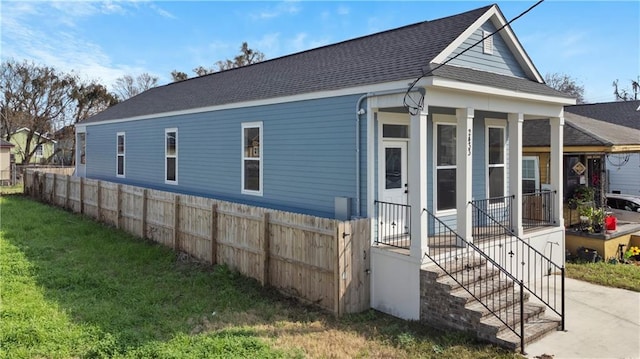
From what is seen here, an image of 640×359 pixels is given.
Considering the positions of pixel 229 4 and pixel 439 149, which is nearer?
pixel 439 149

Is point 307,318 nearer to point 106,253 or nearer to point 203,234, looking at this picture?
point 203,234

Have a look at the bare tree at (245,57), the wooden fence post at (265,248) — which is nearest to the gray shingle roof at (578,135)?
the wooden fence post at (265,248)

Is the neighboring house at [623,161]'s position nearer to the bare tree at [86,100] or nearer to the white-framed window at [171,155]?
the white-framed window at [171,155]

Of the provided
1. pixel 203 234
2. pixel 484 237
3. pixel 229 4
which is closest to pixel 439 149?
pixel 484 237

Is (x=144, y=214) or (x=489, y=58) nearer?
(x=489, y=58)

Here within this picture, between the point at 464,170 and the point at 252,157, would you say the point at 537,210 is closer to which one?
the point at 464,170

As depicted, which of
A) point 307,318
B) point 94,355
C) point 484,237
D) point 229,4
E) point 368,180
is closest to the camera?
point 94,355

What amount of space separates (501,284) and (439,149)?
10.5ft

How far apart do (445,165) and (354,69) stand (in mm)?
2796

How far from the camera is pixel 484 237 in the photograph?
900cm

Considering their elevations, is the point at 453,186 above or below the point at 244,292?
above

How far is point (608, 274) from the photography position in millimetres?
10133

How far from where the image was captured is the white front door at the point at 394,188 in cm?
862

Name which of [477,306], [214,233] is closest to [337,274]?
[477,306]
